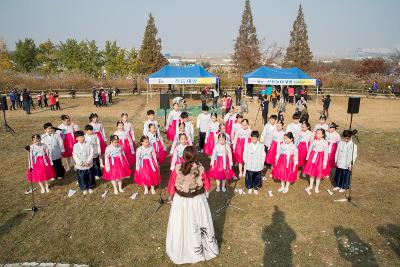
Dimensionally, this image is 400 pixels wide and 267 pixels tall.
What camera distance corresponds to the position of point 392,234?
6.87 metres

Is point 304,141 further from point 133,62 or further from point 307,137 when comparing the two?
point 133,62

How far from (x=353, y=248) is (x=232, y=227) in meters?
2.69

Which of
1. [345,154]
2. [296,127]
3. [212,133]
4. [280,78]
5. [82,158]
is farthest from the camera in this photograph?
[280,78]

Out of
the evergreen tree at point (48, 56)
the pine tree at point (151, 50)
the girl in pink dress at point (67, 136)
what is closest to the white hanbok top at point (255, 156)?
the girl in pink dress at point (67, 136)

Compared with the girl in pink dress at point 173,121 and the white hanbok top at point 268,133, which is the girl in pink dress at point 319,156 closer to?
the white hanbok top at point 268,133

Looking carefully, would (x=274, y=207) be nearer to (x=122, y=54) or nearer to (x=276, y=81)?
(x=276, y=81)

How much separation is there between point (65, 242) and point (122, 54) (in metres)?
56.4

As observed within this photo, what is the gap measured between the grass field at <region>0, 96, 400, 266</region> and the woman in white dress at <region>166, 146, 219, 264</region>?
45 centimetres

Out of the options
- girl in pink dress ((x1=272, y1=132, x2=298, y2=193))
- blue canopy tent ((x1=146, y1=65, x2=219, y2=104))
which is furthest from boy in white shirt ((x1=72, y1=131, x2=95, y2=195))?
blue canopy tent ((x1=146, y1=65, x2=219, y2=104))

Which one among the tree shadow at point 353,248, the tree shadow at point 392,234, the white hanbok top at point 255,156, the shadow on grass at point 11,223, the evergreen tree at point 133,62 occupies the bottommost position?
the tree shadow at point 353,248

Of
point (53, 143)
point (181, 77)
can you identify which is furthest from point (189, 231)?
point (181, 77)

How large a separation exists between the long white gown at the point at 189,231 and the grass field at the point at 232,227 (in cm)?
34

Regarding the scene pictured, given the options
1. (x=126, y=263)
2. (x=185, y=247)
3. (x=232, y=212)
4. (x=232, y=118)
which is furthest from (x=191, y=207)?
(x=232, y=118)

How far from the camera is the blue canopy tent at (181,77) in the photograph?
24141 mm
